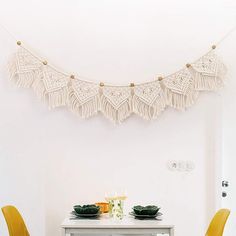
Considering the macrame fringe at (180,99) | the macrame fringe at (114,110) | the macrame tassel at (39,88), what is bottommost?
the macrame fringe at (114,110)

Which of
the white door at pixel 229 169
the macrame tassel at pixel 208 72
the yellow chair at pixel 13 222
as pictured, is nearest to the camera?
the yellow chair at pixel 13 222

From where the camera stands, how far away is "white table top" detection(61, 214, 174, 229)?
2.68 meters

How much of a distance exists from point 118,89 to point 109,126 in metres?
0.29

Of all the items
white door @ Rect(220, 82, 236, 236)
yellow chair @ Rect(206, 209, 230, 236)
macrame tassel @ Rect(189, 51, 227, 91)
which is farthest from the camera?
white door @ Rect(220, 82, 236, 236)

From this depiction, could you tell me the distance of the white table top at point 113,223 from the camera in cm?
268

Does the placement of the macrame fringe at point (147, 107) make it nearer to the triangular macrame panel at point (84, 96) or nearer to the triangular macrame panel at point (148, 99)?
the triangular macrame panel at point (148, 99)

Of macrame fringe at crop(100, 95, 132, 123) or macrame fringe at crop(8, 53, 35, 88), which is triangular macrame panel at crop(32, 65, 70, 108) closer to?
macrame fringe at crop(8, 53, 35, 88)

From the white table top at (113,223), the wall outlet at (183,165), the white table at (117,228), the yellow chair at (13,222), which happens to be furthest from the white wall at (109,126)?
the white table at (117,228)

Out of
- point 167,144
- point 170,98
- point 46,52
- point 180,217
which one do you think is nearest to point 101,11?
point 46,52

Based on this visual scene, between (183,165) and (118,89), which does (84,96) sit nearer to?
(118,89)

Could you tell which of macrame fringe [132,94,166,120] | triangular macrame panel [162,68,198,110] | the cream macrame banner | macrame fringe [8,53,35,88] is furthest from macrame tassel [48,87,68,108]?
triangular macrame panel [162,68,198,110]

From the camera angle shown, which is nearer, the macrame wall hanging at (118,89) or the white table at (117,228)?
the white table at (117,228)

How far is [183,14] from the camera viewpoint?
337 cm

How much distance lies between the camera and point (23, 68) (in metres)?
3.31
